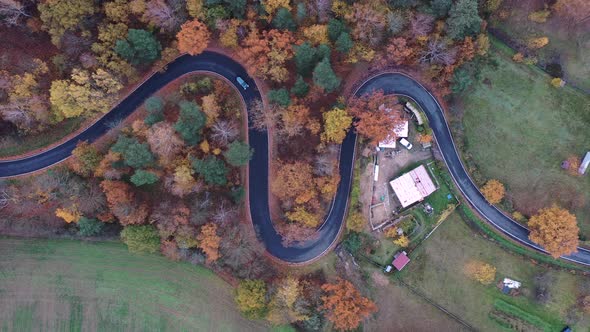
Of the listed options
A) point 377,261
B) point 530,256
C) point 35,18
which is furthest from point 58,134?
point 530,256

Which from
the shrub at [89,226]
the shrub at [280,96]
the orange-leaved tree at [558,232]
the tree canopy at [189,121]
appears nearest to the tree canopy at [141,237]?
the shrub at [89,226]

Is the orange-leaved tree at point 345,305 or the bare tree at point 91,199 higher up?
the bare tree at point 91,199

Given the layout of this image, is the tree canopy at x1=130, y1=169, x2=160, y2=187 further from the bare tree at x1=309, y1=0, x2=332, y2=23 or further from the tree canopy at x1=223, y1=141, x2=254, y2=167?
the bare tree at x1=309, y1=0, x2=332, y2=23

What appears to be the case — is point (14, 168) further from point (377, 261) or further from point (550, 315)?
point (550, 315)

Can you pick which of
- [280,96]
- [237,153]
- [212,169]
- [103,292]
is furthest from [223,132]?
[103,292]

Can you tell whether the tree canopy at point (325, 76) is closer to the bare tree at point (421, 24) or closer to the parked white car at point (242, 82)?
the parked white car at point (242, 82)
